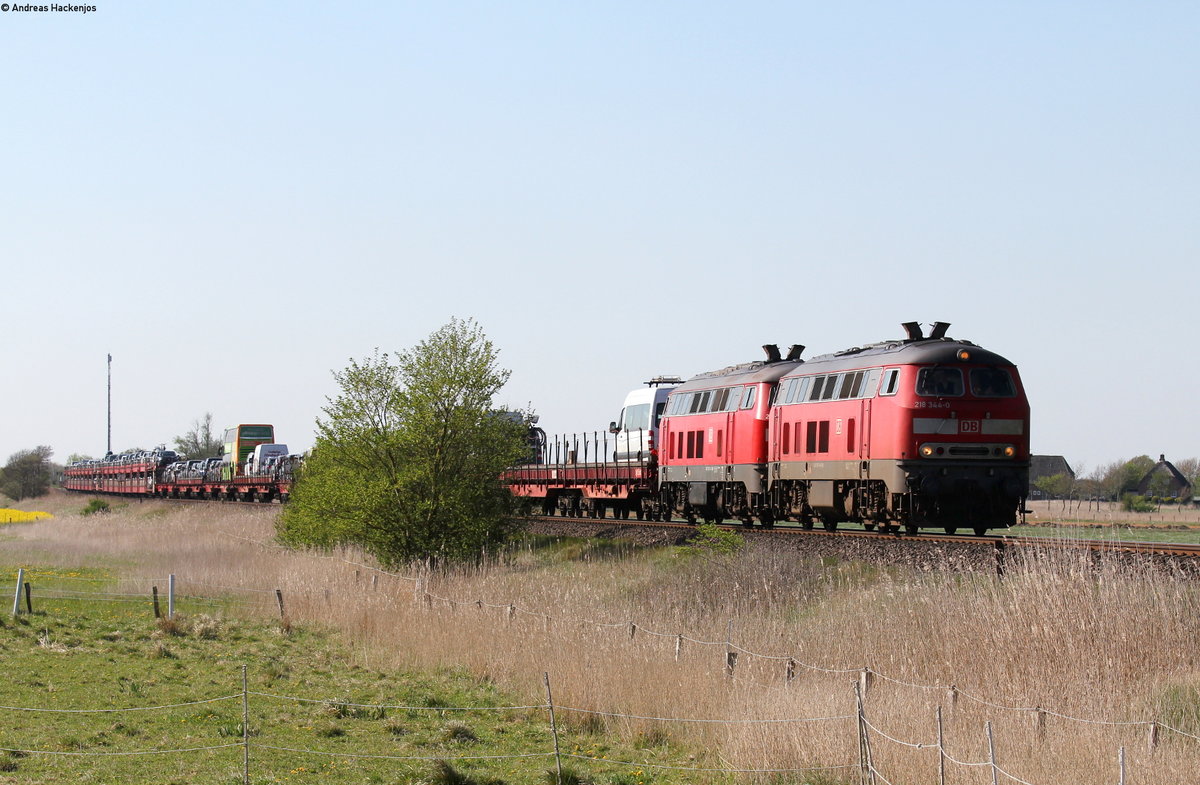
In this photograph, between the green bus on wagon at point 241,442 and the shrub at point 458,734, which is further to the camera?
the green bus on wagon at point 241,442

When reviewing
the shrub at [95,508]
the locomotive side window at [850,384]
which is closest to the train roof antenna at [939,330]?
the locomotive side window at [850,384]

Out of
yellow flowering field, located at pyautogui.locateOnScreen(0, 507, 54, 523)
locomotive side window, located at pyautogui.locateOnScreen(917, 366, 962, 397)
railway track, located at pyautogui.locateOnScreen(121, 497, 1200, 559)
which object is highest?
locomotive side window, located at pyautogui.locateOnScreen(917, 366, 962, 397)

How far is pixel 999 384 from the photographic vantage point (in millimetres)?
27703

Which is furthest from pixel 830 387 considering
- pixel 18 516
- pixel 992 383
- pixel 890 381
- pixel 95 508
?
pixel 18 516

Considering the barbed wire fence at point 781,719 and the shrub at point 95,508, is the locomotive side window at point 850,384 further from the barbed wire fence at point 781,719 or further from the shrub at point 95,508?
the shrub at point 95,508

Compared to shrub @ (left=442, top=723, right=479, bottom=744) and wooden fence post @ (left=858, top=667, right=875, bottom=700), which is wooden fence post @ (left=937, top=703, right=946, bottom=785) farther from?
shrub @ (left=442, top=723, right=479, bottom=744)

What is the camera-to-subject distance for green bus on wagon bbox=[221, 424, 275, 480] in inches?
3209

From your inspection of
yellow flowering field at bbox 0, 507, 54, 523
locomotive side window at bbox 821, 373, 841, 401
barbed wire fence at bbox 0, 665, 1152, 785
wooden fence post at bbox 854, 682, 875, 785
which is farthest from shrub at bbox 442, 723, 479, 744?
yellow flowering field at bbox 0, 507, 54, 523

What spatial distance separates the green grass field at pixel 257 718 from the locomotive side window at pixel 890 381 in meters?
11.4

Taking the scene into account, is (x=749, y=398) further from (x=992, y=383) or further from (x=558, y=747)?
(x=558, y=747)

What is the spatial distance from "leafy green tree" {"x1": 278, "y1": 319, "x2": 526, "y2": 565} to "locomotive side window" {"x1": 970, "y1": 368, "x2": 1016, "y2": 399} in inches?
486

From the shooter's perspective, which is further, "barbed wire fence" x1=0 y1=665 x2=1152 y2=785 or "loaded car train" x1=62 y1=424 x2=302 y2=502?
"loaded car train" x1=62 y1=424 x2=302 y2=502

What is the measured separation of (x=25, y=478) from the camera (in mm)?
139625

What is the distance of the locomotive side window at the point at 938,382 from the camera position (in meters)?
27.2
